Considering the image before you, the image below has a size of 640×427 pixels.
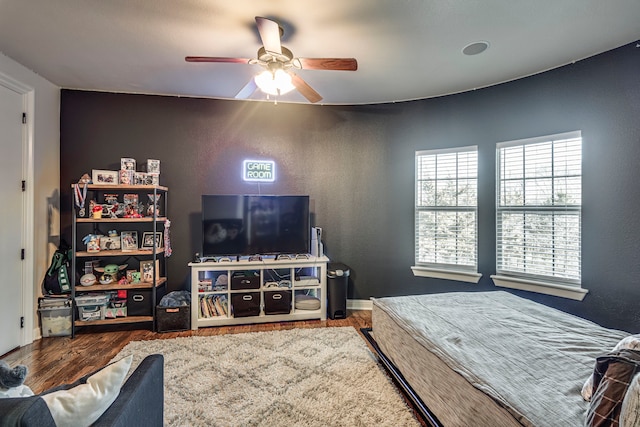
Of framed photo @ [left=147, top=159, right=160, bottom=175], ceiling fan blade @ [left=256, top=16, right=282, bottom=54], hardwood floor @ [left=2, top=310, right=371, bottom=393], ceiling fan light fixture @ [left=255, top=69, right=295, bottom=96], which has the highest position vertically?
ceiling fan blade @ [left=256, top=16, right=282, bottom=54]

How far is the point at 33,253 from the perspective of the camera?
315 centimetres

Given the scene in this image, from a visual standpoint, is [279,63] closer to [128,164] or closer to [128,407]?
[128,164]

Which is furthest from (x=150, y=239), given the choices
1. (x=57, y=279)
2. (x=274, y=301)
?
(x=274, y=301)

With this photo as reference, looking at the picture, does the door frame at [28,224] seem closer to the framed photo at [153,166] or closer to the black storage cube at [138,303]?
the black storage cube at [138,303]

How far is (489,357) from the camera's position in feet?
5.23

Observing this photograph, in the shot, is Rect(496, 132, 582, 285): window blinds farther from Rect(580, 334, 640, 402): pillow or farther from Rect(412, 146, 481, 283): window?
Rect(580, 334, 640, 402): pillow

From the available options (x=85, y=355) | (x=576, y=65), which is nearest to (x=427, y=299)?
(x=576, y=65)

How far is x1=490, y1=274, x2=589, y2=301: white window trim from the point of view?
2.90m

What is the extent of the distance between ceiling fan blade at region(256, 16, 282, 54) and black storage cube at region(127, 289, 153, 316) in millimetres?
2921

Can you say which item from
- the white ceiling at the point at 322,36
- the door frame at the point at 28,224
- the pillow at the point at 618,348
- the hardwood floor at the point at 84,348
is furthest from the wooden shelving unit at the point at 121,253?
the pillow at the point at 618,348

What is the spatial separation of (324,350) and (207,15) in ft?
9.63

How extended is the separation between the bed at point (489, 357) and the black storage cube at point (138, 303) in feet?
8.41

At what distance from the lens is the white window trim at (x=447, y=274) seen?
11.9 ft

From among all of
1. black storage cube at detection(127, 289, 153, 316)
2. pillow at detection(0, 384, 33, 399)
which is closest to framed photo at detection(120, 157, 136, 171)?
black storage cube at detection(127, 289, 153, 316)
